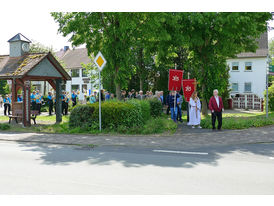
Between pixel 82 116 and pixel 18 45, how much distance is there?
7.75 metres

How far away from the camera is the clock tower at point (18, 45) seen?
1705 centimetres

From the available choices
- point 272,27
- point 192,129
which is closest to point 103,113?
point 192,129

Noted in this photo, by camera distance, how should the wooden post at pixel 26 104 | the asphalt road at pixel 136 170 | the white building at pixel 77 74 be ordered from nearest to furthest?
the asphalt road at pixel 136 170 < the wooden post at pixel 26 104 < the white building at pixel 77 74

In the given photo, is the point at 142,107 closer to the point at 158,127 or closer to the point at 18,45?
the point at 158,127

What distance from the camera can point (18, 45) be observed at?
17.1 metres

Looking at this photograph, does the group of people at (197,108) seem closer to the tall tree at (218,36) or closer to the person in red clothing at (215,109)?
the person in red clothing at (215,109)

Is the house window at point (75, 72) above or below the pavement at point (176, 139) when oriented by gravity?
above

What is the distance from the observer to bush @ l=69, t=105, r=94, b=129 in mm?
12545

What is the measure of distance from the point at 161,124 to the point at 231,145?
3823 millimetres

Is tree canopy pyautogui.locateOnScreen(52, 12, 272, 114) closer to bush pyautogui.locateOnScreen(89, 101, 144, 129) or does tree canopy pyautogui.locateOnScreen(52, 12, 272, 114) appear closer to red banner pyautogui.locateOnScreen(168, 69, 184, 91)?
red banner pyautogui.locateOnScreen(168, 69, 184, 91)

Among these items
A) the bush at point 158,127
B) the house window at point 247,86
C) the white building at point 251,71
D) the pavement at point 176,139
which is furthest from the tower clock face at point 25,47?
the house window at point 247,86

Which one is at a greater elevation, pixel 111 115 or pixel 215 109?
pixel 215 109

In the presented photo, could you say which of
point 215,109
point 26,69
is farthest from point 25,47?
point 215,109

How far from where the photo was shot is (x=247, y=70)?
41.1m
